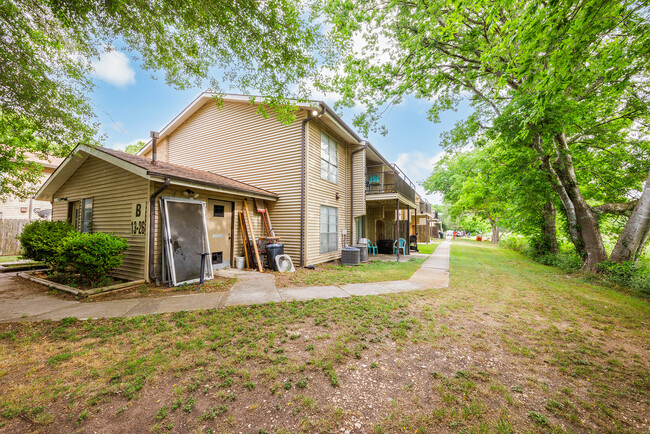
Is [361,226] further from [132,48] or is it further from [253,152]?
[132,48]

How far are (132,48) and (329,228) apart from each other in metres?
7.98

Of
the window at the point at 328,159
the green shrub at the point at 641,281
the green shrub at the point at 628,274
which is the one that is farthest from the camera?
the window at the point at 328,159

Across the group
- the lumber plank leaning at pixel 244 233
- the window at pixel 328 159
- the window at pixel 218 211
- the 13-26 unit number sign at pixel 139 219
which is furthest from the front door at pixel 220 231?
the window at pixel 328 159

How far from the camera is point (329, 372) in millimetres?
2434

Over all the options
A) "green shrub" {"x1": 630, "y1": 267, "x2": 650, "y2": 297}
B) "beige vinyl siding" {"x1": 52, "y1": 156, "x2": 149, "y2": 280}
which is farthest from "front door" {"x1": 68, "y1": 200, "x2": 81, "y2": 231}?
"green shrub" {"x1": 630, "y1": 267, "x2": 650, "y2": 297}

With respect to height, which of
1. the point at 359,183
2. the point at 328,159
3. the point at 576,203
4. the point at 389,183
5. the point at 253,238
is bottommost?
the point at 253,238

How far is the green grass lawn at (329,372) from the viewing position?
1.86 meters

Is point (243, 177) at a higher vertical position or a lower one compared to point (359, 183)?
lower

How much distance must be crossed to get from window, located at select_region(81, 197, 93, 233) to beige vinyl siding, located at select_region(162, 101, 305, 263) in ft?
13.7

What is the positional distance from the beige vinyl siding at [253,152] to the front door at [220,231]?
172cm

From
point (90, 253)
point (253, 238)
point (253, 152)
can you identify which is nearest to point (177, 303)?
point (90, 253)

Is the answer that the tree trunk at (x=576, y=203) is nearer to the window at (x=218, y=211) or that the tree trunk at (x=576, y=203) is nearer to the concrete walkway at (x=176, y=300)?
the concrete walkway at (x=176, y=300)

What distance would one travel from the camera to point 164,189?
5836 mm

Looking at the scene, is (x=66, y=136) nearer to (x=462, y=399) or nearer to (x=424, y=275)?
(x=462, y=399)
